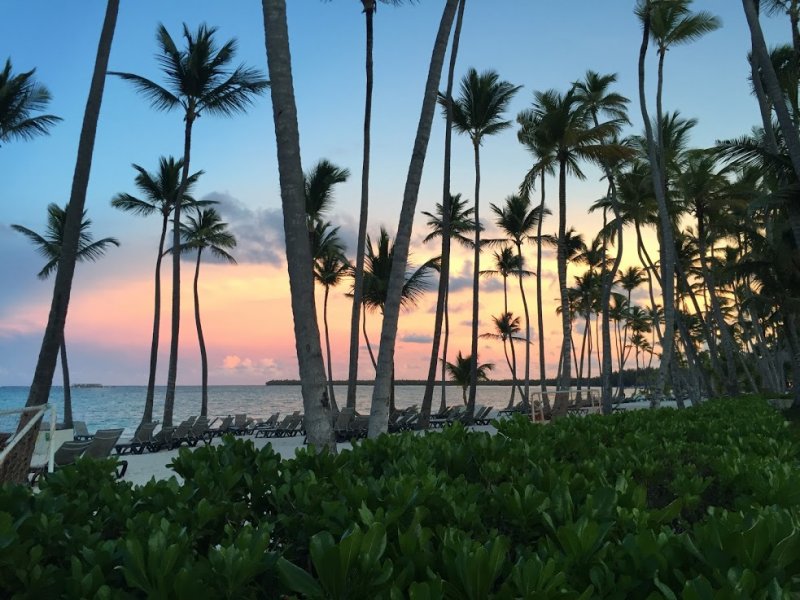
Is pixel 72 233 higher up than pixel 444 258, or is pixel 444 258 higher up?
pixel 444 258

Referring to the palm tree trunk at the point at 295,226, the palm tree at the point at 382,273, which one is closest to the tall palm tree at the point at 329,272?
the palm tree at the point at 382,273

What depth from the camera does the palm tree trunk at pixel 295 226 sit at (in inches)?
261

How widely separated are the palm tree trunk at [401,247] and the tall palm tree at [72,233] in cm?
583

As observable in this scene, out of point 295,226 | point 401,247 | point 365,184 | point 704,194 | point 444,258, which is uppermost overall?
point 704,194

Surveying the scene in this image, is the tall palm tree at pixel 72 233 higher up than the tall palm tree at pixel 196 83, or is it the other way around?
the tall palm tree at pixel 196 83

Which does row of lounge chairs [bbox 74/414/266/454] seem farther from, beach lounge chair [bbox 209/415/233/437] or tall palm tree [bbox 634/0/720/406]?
tall palm tree [bbox 634/0/720/406]

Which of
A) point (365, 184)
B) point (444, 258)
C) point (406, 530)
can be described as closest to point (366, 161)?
point (365, 184)

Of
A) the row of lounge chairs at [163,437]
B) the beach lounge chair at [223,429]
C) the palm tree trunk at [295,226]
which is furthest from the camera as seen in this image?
the beach lounge chair at [223,429]

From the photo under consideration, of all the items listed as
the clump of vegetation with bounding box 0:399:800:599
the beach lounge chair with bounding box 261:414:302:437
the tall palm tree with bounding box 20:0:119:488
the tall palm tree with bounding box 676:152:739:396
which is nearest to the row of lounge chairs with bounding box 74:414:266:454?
the beach lounge chair with bounding box 261:414:302:437

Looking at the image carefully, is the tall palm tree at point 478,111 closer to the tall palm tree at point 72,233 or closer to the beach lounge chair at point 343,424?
the beach lounge chair at point 343,424

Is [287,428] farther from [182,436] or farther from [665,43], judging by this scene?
[665,43]

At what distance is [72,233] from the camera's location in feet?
36.0

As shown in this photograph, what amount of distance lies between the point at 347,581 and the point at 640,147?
30757mm

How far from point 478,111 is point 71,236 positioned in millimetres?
18602
